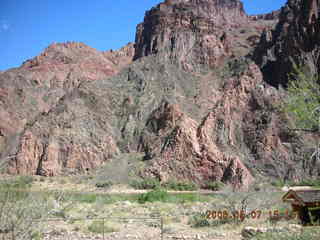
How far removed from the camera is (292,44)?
6322cm

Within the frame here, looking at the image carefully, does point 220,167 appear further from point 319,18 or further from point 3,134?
point 3,134

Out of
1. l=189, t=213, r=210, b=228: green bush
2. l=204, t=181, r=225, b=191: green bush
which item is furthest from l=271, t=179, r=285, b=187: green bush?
l=189, t=213, r=210, b=228: green bush

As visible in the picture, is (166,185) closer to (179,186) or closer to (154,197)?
(179,186)

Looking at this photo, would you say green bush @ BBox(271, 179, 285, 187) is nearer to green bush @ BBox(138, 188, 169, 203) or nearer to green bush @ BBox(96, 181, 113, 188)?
green bush @ BBox(138, 188, 169, 203)

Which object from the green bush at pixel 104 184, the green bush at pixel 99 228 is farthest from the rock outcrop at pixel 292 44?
the green bush at pixel 99 228

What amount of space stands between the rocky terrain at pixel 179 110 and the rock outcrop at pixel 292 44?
0.72 feet

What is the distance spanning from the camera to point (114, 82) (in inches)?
2618

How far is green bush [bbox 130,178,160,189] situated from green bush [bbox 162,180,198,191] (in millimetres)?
1251

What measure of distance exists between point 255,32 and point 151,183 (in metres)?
67.5

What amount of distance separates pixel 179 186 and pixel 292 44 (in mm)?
37440

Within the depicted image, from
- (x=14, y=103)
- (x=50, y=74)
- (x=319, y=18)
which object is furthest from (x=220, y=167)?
(x=50, y=74)

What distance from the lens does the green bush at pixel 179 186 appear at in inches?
1641

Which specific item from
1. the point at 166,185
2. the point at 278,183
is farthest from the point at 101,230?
the point at 278,183

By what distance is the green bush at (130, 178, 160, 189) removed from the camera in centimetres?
4228
